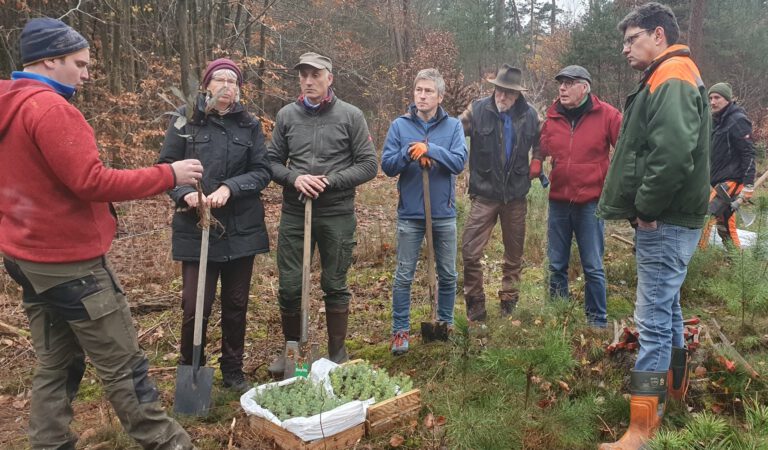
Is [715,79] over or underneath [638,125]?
over

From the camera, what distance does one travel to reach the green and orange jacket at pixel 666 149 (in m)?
2.73

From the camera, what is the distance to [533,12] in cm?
3522

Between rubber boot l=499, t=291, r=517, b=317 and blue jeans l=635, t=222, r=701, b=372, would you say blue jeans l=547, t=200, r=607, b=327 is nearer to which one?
rubber boot l=499, t=291, r=517, b=317

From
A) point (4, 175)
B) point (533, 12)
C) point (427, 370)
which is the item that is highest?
point (533, 12)

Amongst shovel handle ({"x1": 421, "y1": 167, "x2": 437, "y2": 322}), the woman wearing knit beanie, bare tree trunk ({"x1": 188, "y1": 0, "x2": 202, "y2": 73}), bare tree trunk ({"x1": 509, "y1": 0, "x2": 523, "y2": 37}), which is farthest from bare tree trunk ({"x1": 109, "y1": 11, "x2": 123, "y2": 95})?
bare tree trunk ({"x1": 509, "y1": 0, "x2": 523, "y2": 37})

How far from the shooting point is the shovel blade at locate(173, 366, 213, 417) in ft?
11.0

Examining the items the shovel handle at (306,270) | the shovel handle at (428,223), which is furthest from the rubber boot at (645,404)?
the shovel handle at (306,270)

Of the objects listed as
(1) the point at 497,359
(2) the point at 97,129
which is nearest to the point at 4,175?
(1) the point at 497,359

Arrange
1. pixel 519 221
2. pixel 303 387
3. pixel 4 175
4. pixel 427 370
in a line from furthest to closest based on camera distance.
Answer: pixel 519 221 → pixel 427 370 → pixel 303 387 → pixel 4 175

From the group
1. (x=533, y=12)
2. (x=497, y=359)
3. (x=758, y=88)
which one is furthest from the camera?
(x=533, y=12)

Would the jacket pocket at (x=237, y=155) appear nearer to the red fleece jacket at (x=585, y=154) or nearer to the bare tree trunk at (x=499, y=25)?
the red fleece jacket at (x=585, y=154)

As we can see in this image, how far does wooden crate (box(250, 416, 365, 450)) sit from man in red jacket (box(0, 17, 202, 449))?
1.53ft

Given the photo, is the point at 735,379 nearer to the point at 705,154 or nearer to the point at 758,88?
the point at 705,154

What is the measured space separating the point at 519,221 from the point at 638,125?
6.74ft
